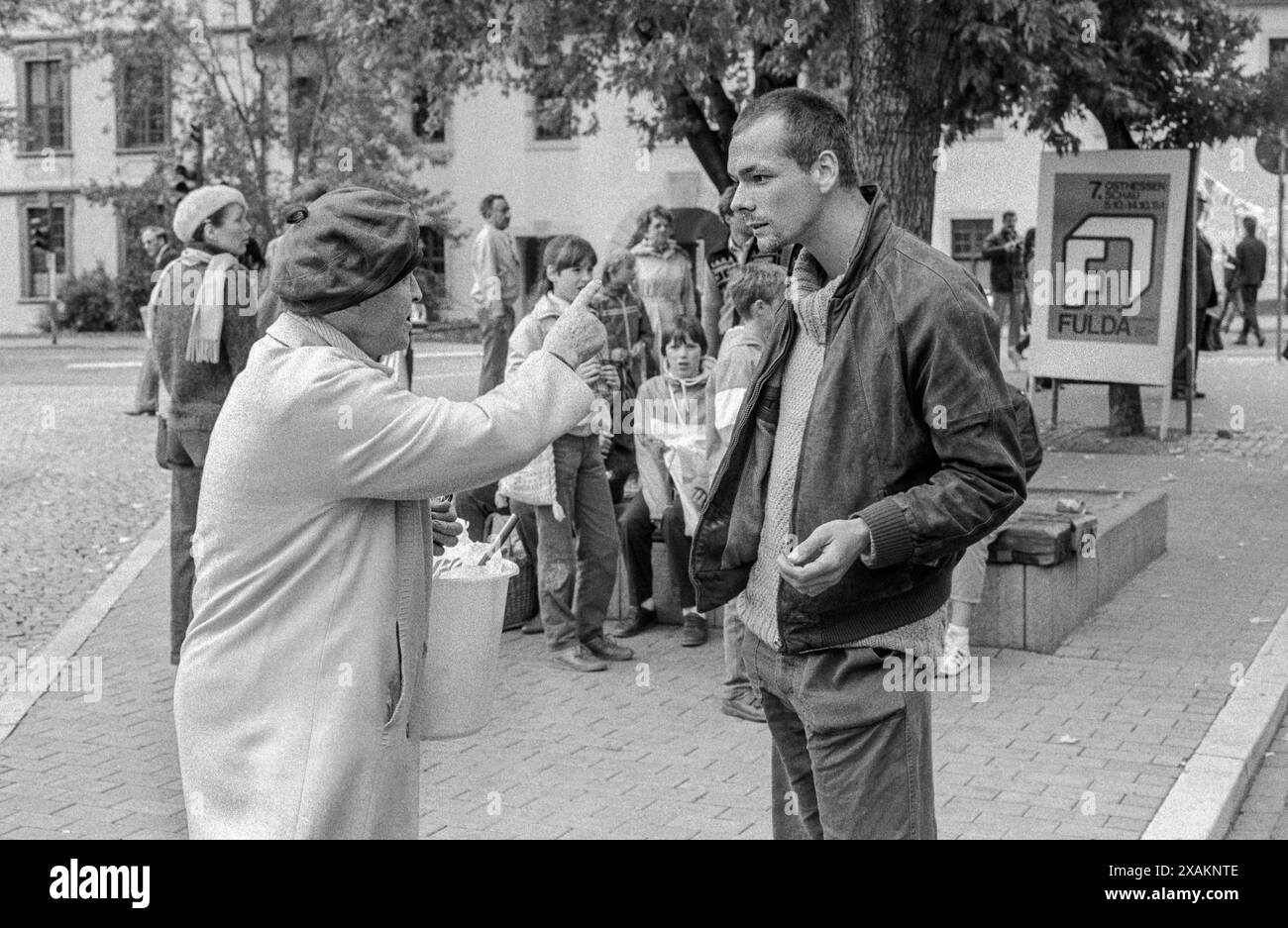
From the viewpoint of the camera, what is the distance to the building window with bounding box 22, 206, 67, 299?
4747cm

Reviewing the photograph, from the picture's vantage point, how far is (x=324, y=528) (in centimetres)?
290

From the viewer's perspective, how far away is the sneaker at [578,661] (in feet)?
25.3

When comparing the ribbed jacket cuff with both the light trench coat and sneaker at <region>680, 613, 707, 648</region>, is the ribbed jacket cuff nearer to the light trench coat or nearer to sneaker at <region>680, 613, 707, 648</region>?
the light trench coat

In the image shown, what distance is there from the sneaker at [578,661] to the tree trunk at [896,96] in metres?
3.01

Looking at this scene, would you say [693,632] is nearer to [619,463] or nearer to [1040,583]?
[619,463]

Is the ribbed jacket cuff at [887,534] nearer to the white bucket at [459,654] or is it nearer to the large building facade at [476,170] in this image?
the white bucket at [459,654]

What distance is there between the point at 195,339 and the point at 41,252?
43.4 m

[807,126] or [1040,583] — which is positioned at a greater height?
[807,126]

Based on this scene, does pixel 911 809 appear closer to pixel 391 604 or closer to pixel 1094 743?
pixel 391 604

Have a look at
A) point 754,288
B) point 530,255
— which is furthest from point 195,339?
point 530,255

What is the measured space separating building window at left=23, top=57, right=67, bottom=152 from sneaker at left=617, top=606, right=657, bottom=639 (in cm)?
4334

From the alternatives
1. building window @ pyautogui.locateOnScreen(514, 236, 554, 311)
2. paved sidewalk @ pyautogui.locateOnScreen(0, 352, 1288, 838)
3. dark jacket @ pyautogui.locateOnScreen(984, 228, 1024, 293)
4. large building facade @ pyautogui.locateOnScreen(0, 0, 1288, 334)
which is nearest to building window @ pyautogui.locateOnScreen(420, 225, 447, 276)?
large building facade @ pyautogui.locateOnScreen(0, 0, 1288, 334)

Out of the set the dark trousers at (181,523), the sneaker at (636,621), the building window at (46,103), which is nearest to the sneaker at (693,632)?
the sneaker at (636,621)
